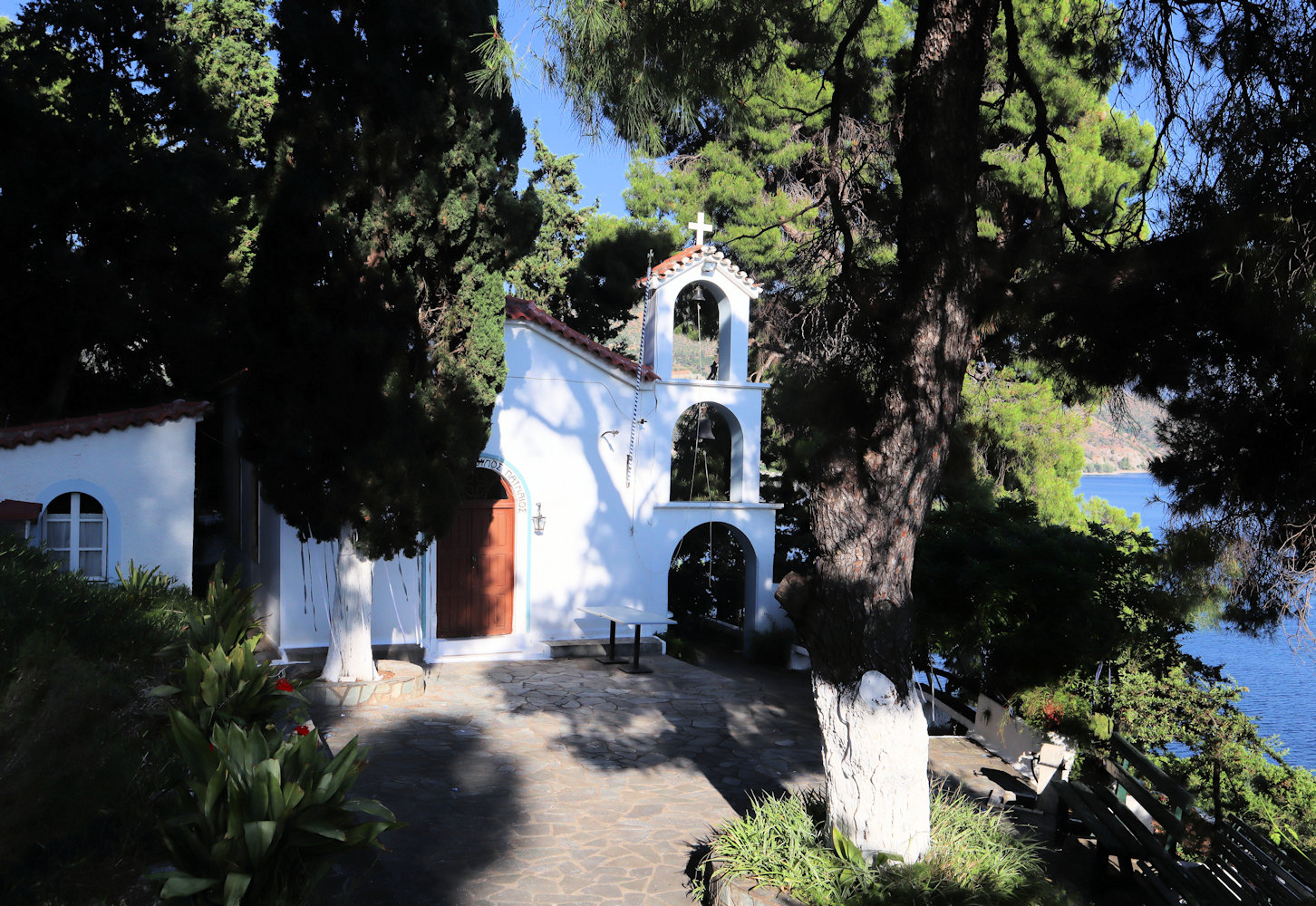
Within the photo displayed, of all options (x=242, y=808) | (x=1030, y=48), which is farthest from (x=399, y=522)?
(x=1030, y=48)

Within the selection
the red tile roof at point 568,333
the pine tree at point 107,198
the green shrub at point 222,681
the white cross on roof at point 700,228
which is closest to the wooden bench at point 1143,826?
the green shrub at point 222,681

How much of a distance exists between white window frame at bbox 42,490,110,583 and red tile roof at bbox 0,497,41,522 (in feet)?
1.48

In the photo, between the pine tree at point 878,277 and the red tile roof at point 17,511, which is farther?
the red tile roof at point 17,511

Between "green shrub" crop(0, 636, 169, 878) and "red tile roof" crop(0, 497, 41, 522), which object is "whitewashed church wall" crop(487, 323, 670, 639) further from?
"green shrub" crop(0, 636, 169, 878)

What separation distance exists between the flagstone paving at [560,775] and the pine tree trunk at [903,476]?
4.72 feet

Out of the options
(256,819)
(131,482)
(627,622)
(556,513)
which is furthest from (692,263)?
(256,819)

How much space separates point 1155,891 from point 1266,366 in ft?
10.0

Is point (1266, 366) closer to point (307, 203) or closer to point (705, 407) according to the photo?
point (307, 203)

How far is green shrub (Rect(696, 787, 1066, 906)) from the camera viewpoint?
4.72 metres

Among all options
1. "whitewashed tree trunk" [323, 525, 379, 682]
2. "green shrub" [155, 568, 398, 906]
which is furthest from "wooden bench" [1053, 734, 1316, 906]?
"whitewashed tree trunk" [323, 525, 379, 682]

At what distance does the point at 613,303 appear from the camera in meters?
21.8

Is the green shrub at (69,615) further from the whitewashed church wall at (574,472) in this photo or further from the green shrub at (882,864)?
the whitewashed church wall at (574,472)

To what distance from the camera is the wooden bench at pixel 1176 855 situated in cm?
477

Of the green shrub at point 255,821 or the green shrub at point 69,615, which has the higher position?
the green shrub at point 69,615
